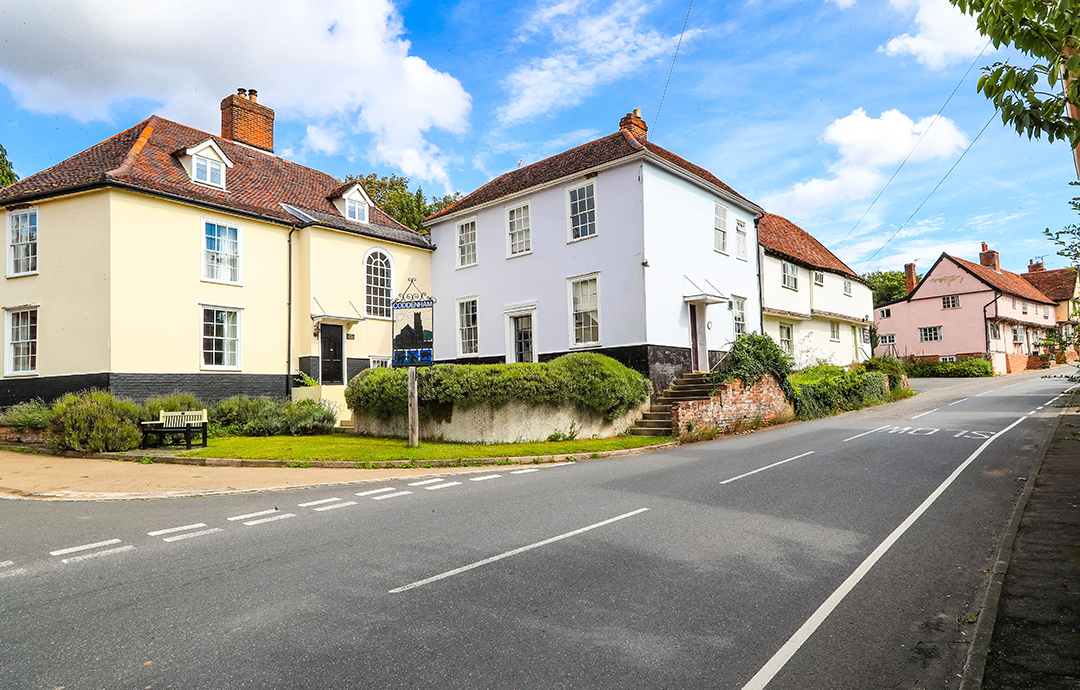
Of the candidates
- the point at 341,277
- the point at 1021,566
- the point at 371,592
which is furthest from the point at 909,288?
the point at 371,592

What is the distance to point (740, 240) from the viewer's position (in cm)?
2375

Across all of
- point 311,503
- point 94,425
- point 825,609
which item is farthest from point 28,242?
point 825,609

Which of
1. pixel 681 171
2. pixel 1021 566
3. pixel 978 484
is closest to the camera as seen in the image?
pixel 1021 566

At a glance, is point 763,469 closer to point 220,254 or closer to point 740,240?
point 740,240

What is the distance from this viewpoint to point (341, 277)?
894 inches

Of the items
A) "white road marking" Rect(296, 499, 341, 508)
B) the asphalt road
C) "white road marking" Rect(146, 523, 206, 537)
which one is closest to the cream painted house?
the asphalt road

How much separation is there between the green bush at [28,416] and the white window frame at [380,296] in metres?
10.1

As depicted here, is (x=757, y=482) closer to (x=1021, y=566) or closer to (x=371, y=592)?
(x=1021, y=566)

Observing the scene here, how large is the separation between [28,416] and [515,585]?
17088mm

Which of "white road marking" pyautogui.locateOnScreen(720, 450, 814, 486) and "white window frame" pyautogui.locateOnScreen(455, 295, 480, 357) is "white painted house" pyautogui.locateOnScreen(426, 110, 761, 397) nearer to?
"white window frame" pyautogui.locateOnScreen(455, 295, 480, 357)

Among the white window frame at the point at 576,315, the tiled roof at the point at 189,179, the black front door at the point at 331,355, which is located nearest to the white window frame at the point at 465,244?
the tiled roof at the point at 189,179

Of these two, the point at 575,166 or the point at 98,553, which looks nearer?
the point at 98,553

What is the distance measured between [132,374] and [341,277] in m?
7.42

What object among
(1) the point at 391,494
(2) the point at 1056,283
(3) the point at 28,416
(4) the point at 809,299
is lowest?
(1) the point at 391,494
